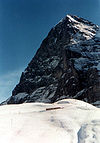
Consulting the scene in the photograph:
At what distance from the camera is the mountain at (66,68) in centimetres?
8819

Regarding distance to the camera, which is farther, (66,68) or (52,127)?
(66,68)

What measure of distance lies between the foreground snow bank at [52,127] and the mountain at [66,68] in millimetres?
68439

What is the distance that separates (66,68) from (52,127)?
323ft

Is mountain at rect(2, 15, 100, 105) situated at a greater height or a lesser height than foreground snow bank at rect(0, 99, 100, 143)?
greater

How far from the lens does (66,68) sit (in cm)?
10319

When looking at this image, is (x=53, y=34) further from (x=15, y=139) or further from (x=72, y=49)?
(x=15, y=139)

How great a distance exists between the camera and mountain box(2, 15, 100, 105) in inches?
3472

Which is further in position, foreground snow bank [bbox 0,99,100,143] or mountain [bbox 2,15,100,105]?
mountain [bbox 2,15,100,105]

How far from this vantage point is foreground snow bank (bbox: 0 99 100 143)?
4.47 meters

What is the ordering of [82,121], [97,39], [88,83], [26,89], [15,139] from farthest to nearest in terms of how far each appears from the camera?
[26,89]
[97,39]
[88,83]
[82,121]
[15,139]

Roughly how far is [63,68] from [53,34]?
48930mm

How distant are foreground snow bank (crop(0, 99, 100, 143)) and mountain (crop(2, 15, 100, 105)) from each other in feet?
225

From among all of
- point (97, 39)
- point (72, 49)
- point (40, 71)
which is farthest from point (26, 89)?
point (97, 39)

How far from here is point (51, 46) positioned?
144500mm
